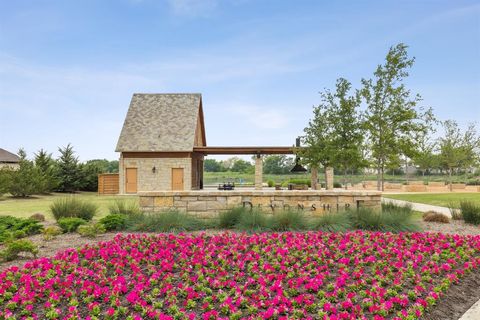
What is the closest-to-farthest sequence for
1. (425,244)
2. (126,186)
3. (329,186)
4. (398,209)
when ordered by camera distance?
(425,244), (398,209), (329,186), (126,186)

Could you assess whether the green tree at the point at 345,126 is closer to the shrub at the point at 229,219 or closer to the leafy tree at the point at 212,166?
the shrub at the point at 229,219

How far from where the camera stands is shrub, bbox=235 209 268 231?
26.6 feet

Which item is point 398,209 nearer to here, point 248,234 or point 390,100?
point 248,234

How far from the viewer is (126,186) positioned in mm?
25156

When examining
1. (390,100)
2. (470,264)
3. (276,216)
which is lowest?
(470,264)

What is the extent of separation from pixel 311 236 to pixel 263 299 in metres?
3.02

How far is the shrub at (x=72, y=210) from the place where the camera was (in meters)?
10.1

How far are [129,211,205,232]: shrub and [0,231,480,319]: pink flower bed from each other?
45.0 inches

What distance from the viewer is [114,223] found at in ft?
27.6

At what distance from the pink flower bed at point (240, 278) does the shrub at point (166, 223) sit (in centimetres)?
114

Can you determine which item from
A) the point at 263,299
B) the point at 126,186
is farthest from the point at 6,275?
the point at 126,186

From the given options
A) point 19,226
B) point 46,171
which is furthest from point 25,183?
point 19,226

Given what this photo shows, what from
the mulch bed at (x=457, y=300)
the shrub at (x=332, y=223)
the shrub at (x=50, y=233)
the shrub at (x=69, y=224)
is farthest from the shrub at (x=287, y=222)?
the shrub at (x=50, y=233)

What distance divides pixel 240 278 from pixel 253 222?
3114 millimetres
